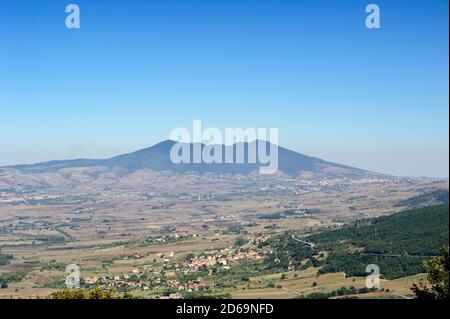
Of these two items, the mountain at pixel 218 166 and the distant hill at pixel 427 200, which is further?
the mountain at pixel 218 166

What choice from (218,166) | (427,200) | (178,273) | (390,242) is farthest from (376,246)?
(218,166)

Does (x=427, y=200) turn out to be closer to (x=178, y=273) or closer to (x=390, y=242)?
(x=390, y=242)

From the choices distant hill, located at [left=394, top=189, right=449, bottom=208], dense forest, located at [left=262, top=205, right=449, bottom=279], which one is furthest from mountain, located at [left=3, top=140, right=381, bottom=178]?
dense forest, located at [left=262, top=205, right=449, bottom=279]

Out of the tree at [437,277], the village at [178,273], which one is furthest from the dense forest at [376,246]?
the tree at [437,277]

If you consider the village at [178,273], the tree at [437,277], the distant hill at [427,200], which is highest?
the tree at [437,277]

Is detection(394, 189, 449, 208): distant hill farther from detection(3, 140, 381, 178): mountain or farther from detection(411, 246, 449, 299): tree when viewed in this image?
detection(3, 140, 381, 178): mountain

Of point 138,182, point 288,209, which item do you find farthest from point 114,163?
point 288,209

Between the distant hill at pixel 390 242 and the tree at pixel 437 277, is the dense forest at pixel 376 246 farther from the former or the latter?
the tree at pixel 437 277

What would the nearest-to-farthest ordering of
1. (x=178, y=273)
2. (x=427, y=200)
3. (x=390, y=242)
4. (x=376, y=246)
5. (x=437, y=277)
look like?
(x=437, y=277) → (x=178, y=273) → (x=376, y=246) → (x=390, y=242) → (x=427, y=200)
